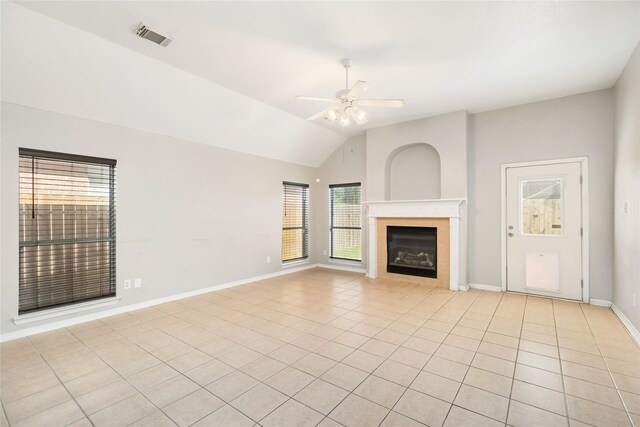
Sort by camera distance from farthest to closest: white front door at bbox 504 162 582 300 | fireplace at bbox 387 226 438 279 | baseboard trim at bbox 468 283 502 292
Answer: fireplace at bbox 387 226 438 279 < baseboard trim at bbox 468 283 502 292 < white front door at bbox 504 162 582 300

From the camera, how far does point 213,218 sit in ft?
16.5

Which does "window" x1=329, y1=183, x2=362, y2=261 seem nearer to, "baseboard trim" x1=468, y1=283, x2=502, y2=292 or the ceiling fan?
"baseboard trim" x1=468, y1=283, x2=502, y2=292

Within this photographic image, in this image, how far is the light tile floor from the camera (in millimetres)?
1953

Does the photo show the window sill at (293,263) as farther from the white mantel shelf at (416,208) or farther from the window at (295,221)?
the white mantel shelf at (416,208)

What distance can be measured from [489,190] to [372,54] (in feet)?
10.5

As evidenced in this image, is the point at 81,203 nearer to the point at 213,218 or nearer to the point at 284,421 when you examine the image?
the point at 213,218

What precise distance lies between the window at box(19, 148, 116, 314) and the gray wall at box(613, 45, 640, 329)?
5.99m

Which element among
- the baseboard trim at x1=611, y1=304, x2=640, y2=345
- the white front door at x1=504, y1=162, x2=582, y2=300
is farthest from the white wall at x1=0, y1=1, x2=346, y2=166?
the baseboard trim at x1=611, y1=304, x2=640, y2=345

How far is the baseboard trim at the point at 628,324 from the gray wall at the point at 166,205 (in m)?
5.22

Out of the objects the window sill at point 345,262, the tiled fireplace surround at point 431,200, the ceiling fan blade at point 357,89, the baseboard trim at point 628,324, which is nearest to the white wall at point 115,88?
the ceiling fan blade at point 357,89

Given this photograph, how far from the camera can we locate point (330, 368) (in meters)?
2.51

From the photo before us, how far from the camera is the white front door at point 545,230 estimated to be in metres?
4.34

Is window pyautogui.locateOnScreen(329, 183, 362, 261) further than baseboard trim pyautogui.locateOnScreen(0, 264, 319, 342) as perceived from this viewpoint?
Yes

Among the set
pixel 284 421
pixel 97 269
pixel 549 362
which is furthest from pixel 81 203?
pixel 549 362
